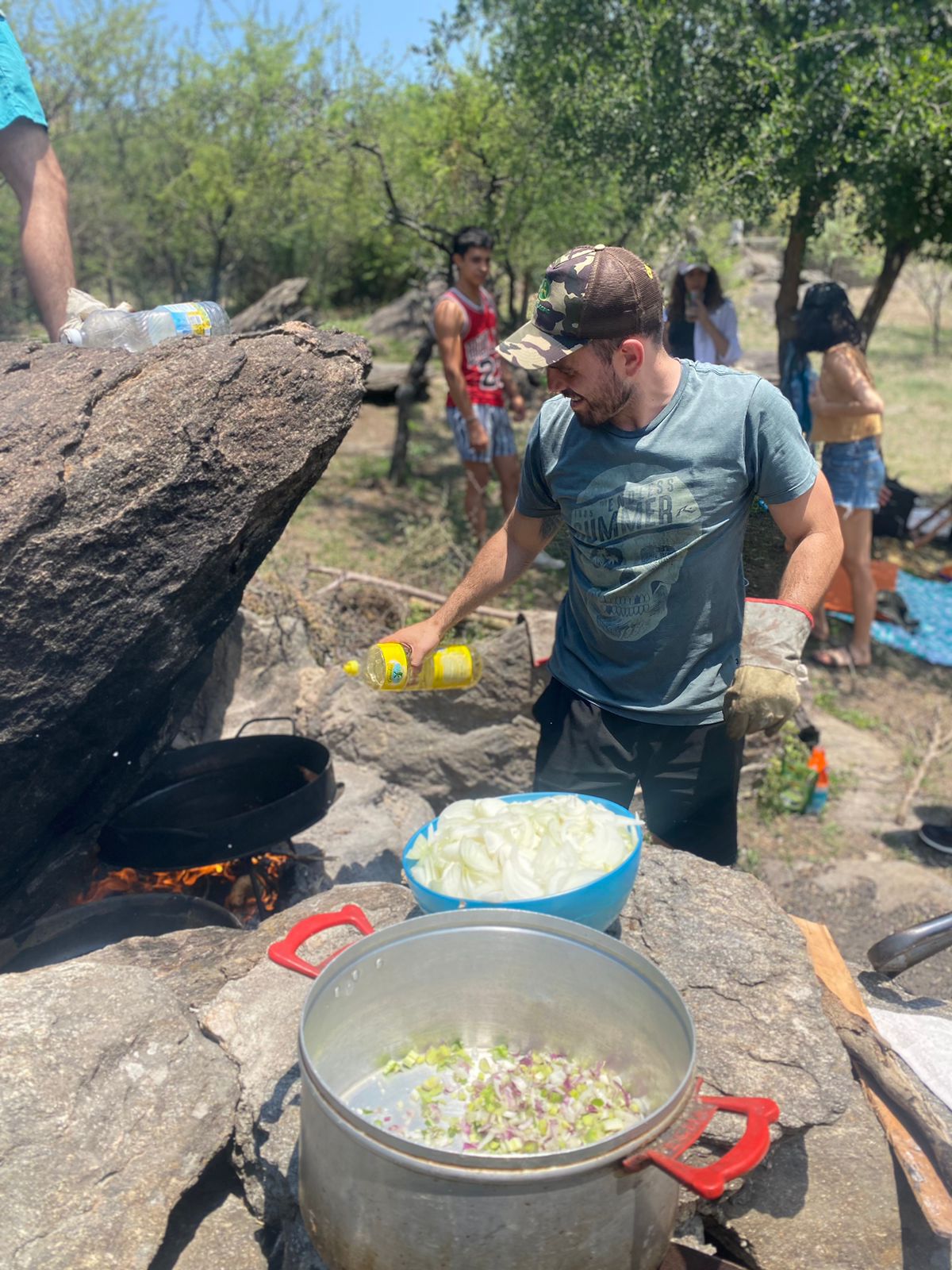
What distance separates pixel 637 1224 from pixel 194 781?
276 centimetres

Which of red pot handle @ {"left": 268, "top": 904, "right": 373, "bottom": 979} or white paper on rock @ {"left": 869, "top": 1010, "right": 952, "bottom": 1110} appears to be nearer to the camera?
red pot handle @ {"left": 268, "top": 904, "right": 373, "bottom": 979}

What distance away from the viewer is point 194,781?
13.0 feet

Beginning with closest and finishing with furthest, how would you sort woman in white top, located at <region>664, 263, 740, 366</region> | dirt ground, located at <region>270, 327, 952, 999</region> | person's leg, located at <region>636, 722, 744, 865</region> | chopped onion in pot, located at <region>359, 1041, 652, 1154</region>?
chopped onion in pot, located at <region>359, 1041, 652, 1154</region> < person's leg, located at <region>636, 722, 744, 865</region> < dirt ground, located at <region>270, 327, 952, 999</region> < woman in white top, located at <region>664, 263, 740, 366</region>

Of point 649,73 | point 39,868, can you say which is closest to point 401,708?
point 39,868

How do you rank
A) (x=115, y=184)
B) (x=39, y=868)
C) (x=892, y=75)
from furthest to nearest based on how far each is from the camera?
(x=115, y=184) < (x=892, y=75) < (x=39, y=868)

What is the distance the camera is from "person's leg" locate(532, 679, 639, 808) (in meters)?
2.88

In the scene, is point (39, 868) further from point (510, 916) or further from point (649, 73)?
point (649, 73)

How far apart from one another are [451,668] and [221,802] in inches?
58.1

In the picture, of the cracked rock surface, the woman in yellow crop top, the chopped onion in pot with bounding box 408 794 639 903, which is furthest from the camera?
the woman in yellow crop top

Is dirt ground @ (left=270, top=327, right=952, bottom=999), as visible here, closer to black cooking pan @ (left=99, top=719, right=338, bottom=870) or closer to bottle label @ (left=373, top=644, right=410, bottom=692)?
bottle label @ (left=373, top=644, right=410, bottom=692)

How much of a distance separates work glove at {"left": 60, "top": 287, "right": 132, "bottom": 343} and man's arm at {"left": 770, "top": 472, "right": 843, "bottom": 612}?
6.79 ft

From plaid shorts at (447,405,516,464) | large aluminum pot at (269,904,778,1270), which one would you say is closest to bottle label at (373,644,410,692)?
large aluminum pot at (269,904,778,1270)

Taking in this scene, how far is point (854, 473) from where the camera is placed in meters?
6.54

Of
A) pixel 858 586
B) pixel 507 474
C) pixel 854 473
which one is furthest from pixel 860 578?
pixel 507 474
